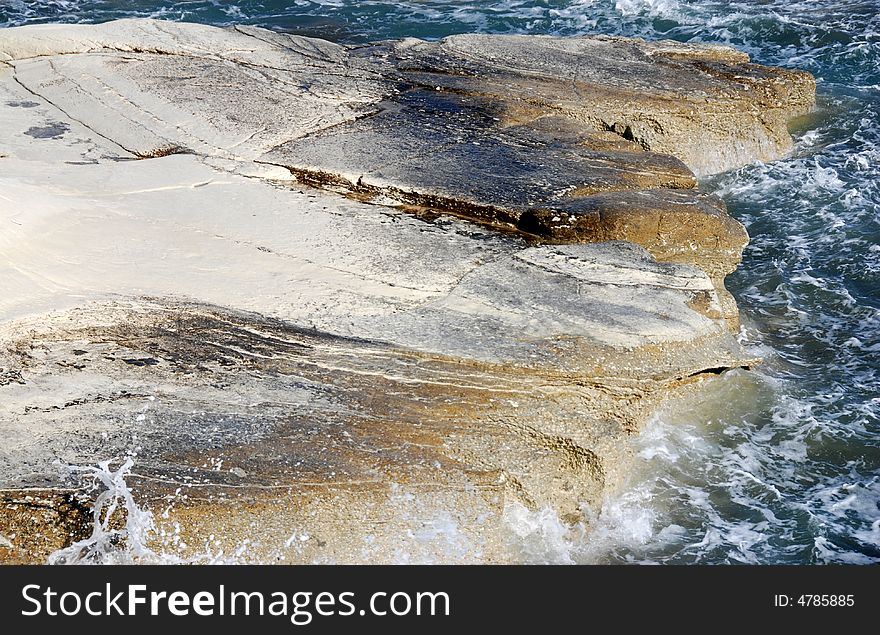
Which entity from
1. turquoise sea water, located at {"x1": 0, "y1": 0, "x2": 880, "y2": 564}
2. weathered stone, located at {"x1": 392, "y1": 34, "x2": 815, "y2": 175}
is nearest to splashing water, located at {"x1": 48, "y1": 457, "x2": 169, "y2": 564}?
turquoise sea water, located at {"x1": 0, "y1": 0, "x2": 880, "y2": 564}

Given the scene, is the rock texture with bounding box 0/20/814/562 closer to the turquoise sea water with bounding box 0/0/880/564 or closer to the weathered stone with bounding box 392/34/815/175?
the weathered stone with bounding box 392/34/815/175

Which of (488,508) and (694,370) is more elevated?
(694,370)

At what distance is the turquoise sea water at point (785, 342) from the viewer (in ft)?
14.5

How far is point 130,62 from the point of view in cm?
750

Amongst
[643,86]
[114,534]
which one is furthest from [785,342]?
[114,534]

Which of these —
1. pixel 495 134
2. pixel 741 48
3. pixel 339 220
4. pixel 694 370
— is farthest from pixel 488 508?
pixel 741 48

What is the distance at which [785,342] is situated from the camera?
588cm

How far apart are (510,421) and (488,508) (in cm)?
43

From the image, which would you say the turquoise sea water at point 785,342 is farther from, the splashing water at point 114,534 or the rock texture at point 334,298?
the splashing water at point 114,534

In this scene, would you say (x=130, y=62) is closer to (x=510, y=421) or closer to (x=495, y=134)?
(x=495, y=134)

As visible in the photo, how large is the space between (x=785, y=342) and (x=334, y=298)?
9.58 ft

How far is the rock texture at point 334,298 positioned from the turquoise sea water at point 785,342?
0.41 meters

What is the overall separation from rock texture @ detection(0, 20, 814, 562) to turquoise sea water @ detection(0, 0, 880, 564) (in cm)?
41

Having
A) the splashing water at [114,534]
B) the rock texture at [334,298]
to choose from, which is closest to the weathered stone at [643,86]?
the rock texture at [334,298]
